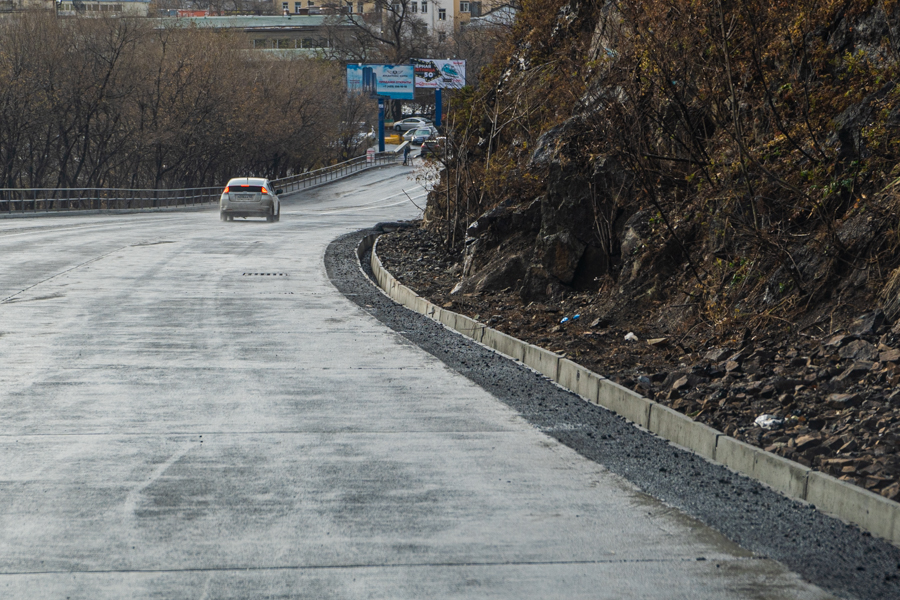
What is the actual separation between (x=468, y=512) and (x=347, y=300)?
1164cm

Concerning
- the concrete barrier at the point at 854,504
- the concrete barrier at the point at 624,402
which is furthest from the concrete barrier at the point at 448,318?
the concrete barrier at the point at 854,504

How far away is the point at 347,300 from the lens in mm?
17031

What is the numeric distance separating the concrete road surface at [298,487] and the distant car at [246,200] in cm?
2651

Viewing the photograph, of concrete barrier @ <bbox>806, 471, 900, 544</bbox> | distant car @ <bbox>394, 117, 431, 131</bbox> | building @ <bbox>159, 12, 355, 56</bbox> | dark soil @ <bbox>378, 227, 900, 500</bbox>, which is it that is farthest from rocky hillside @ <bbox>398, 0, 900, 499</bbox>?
building @ <bbox>159, 12, 355, 56</bbox>

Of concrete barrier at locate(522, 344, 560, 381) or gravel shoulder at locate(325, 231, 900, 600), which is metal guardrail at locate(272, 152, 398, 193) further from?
gravel shoulder at locate(325, 231, 900, 600)

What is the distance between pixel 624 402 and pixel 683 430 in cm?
105

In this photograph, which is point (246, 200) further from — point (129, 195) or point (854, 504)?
point (854, 504)

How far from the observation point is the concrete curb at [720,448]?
529 cm

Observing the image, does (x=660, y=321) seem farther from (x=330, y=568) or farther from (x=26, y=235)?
(x=26, y=235)

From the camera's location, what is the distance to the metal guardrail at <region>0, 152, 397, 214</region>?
135ft

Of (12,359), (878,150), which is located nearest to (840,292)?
(878,150)

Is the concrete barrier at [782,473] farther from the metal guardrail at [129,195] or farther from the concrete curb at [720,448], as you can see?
the metal guardrail at [129,195]

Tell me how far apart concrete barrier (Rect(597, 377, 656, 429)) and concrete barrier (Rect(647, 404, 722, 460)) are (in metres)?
0.12

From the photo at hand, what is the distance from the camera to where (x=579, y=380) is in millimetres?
9352
